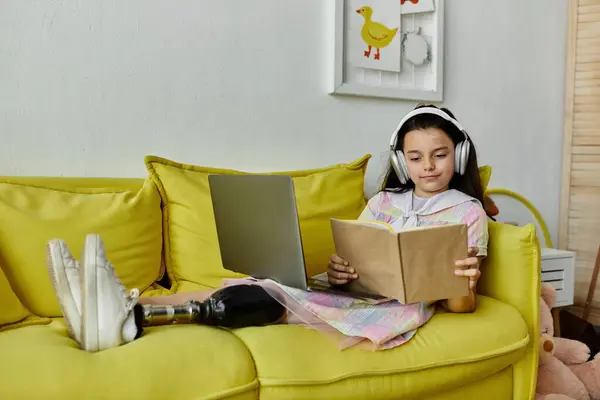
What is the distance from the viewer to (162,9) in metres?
1.88

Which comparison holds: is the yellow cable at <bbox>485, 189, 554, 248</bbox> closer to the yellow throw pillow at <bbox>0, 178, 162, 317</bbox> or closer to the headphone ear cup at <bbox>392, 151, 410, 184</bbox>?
the headphone ear cup at <bbox>392, 151, 410, 184</bbox>

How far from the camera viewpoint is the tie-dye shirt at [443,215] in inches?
58.4

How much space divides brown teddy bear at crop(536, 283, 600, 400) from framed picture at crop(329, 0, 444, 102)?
972mm

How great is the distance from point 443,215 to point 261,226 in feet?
1.76

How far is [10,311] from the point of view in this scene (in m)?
1.31

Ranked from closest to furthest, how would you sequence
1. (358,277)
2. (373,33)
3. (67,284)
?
(67,284) → (358,277) → (373,33)

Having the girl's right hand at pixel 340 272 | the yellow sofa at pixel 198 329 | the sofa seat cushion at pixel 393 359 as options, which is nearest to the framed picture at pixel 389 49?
the yellow sofa at pixel 198 329

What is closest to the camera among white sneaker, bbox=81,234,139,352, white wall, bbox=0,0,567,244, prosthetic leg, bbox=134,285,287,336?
white sneaker, bbox=81,234,139,352

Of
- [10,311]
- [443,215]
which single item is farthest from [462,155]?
[10,311]

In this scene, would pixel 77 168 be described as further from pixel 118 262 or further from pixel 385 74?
pixel 385 74

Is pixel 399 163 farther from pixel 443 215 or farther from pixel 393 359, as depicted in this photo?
pixel 393 359

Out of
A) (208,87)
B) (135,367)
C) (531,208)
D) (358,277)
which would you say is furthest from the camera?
(531,208)

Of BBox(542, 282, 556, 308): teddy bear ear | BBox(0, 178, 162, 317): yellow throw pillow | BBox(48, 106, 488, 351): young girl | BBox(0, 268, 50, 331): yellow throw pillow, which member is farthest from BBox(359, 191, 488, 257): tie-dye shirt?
BBox(0, 268, 50, 331): yellow throw pillow

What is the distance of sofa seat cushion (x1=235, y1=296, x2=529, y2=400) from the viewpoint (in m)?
1.11
